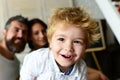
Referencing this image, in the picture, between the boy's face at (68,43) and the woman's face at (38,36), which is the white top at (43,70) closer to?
the boy's face at (68,43)

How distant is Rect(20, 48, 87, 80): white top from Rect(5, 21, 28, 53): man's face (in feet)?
2.04

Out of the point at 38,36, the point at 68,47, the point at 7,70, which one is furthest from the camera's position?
the point at 38,36

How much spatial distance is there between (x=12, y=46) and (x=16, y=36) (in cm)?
7

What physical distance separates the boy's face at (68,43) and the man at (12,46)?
2.10 ft

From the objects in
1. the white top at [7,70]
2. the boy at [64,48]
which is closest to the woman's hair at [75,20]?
the boy at [64,48]

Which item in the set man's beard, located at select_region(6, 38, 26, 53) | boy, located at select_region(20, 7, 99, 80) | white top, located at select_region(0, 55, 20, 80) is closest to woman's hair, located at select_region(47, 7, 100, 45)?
boy, located at select_region(20, 7, 99, 80)

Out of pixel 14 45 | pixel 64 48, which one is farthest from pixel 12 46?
pixel 64 48

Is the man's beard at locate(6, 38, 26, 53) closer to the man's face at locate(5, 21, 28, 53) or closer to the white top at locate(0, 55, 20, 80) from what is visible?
the man's face at locate(5, 21, 28, 53)

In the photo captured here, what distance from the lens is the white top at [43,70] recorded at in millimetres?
868

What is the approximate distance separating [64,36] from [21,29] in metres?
0.74

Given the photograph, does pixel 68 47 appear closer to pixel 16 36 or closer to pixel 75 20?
pixel 75 20

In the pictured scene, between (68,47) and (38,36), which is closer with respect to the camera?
(68,47)

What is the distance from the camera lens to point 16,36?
156 cm

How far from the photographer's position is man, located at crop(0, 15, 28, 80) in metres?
1.38
